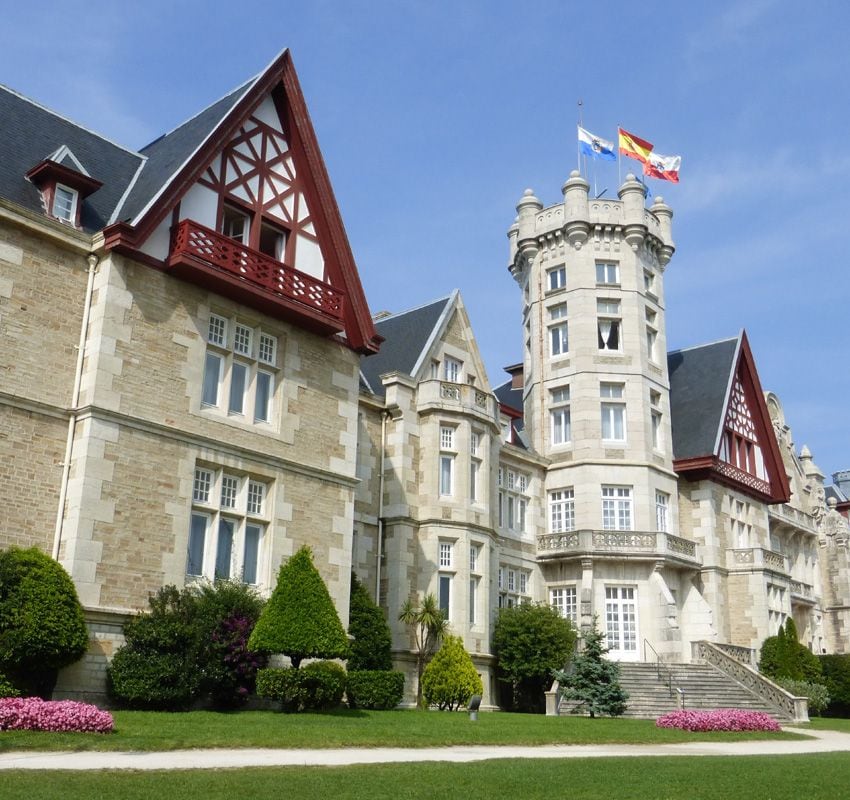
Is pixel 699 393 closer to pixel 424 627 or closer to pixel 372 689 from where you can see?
pixel 424 627

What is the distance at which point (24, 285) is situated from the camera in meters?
18.7

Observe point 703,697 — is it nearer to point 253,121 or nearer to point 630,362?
point 630,362

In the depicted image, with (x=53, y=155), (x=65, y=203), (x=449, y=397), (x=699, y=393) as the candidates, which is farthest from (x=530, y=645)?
(x=53, y=155)

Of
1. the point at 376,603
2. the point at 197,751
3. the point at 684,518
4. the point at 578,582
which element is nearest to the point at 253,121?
the point at 376,603

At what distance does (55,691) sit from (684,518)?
27.8m

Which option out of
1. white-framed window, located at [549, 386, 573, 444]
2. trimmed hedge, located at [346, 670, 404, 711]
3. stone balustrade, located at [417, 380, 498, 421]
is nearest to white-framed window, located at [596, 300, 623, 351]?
white-framed window, located at [549, 386, 573, 444]

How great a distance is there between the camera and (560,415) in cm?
3738

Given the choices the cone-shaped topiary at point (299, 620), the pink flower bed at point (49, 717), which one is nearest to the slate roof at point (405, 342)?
the cone-shaped topiary at point (299, 620)

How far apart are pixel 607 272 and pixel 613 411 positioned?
560 centimetres

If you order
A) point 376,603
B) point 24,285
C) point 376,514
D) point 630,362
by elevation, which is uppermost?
point 630,362

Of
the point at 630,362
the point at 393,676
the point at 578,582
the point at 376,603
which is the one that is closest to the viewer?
the point at 393,676

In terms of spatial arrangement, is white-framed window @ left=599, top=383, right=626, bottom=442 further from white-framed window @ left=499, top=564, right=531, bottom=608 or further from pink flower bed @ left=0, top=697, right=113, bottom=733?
pink flower bed @ left=0, top=697, right=113, bottom=733

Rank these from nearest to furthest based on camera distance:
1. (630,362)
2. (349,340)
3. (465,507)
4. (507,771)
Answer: (507,771) < (349,340) < (465,507) < (630,362)

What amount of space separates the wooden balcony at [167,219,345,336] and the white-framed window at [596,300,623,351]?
16290mm
